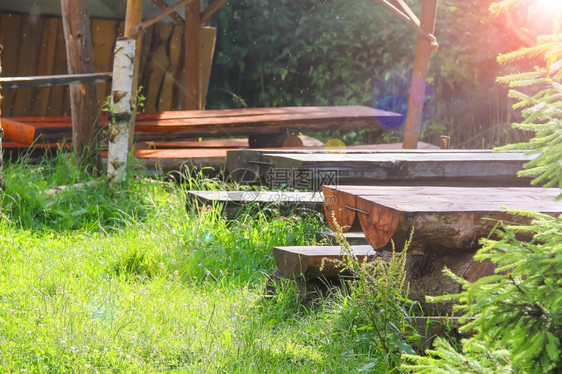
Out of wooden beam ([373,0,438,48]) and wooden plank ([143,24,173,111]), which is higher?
wooden beam ([373,0,438,48])

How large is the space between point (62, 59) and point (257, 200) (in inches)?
203

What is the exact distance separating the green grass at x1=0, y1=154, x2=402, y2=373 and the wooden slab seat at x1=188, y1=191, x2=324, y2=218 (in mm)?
94

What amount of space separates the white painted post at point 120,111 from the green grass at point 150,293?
0.54ft

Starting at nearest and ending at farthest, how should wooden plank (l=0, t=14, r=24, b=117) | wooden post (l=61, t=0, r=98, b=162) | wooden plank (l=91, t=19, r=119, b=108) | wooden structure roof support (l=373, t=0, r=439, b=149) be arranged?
wooden post (l=61, t=0, r=98, b=162) < wooden structure roof support (l=373, t=0, r=439, b=149) < wooden plank (l=0, t=14, r=24, b=117) < wooden plank (l=91, t=19, r=119, b=108)

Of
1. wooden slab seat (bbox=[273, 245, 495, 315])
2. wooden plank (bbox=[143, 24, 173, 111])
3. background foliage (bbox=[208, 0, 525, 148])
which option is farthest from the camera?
background foliage (bbox=[208, 0, 525, 148])

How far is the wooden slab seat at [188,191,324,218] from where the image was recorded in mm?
5238

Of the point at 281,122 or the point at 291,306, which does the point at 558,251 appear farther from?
the point at 281,122

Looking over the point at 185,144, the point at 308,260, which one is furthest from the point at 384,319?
the point at 185,144

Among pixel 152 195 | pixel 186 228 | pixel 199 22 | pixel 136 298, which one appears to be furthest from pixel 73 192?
pixel 199 22

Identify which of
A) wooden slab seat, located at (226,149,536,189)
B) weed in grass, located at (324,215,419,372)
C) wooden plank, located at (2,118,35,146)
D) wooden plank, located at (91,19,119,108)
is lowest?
weed in grass, located at (324,215,419,372)

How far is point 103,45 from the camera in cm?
945

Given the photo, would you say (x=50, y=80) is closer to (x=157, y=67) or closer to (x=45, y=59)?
(x=45, y=59)

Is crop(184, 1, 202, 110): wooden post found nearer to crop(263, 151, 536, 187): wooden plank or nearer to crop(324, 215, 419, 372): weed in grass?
crop(263, 151, 536, 187): wooden plank

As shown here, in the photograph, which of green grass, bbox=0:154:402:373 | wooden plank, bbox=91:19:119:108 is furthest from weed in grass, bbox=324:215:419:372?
wooden plank, bbox=91:19:119:108
